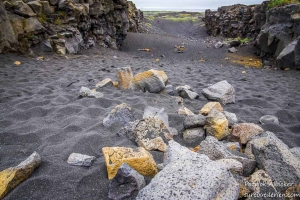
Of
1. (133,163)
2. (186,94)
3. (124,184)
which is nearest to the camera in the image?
(124,184)

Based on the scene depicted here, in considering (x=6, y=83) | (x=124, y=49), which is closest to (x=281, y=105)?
(x=6, y=83)

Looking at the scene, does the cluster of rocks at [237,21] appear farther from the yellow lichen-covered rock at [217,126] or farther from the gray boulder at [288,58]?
the yellow lichen-covered rock at [217,126]

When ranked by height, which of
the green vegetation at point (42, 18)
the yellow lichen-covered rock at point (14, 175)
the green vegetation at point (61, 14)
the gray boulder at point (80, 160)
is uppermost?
the green vegetation at point (61, 14)

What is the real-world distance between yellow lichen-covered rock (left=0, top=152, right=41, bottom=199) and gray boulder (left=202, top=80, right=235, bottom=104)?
2693 mm

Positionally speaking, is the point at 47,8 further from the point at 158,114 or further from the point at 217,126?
the point at 217,126

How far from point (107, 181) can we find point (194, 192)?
0.64 meters

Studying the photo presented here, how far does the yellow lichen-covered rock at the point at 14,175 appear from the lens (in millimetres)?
1231

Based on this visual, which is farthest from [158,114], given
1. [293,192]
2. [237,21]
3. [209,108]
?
[237,21]

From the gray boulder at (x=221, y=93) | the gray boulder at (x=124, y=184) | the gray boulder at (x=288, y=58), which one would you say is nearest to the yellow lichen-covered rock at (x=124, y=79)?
the gray boulder at (x=221, y=93)

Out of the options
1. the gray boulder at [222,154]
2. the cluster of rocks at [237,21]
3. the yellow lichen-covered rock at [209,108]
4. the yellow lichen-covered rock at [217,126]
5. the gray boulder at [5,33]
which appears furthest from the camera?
the cluster of rocks at [237,21]

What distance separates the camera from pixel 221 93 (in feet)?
10.8

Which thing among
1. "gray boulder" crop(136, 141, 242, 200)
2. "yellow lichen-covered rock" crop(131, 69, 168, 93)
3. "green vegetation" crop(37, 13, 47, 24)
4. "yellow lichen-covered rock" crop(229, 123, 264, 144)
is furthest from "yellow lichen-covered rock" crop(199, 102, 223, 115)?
"green vegetation" crop(37, 13, 47, 24)

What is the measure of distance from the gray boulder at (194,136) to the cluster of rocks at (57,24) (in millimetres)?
6633

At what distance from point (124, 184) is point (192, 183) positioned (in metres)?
0.44
